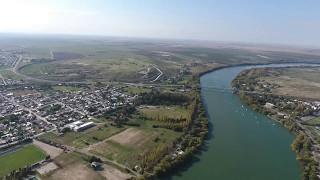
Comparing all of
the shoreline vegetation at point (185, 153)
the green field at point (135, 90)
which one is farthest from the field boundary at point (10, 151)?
the green field at point (135, 90)

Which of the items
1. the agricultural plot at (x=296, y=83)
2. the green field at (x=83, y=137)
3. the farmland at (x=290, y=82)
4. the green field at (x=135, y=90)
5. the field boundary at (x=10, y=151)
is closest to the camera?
the field boundary at (x=10, y=151)

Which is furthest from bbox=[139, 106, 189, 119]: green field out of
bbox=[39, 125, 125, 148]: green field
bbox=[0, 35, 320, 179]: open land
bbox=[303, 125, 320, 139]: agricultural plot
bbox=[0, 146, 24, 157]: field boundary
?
bbox=[0, 146, 24, 157]: field boundary

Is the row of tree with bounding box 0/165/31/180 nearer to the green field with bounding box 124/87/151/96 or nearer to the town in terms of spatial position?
the town

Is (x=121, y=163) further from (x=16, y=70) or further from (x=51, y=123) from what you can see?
(x=16, y=70)

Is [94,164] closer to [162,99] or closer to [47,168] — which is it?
[47,168]

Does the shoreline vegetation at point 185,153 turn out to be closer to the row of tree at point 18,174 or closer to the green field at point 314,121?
the green field at point 314,121

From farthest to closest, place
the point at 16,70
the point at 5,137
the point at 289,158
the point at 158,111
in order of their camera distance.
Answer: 1. the point at 16,70
2. the point at 158,111
3. the point at 5,137
4. the point at 289,158

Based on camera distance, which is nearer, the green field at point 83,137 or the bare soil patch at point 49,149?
the bare soil patch at point 49,149

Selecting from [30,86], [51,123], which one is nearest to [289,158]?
[51,123]
